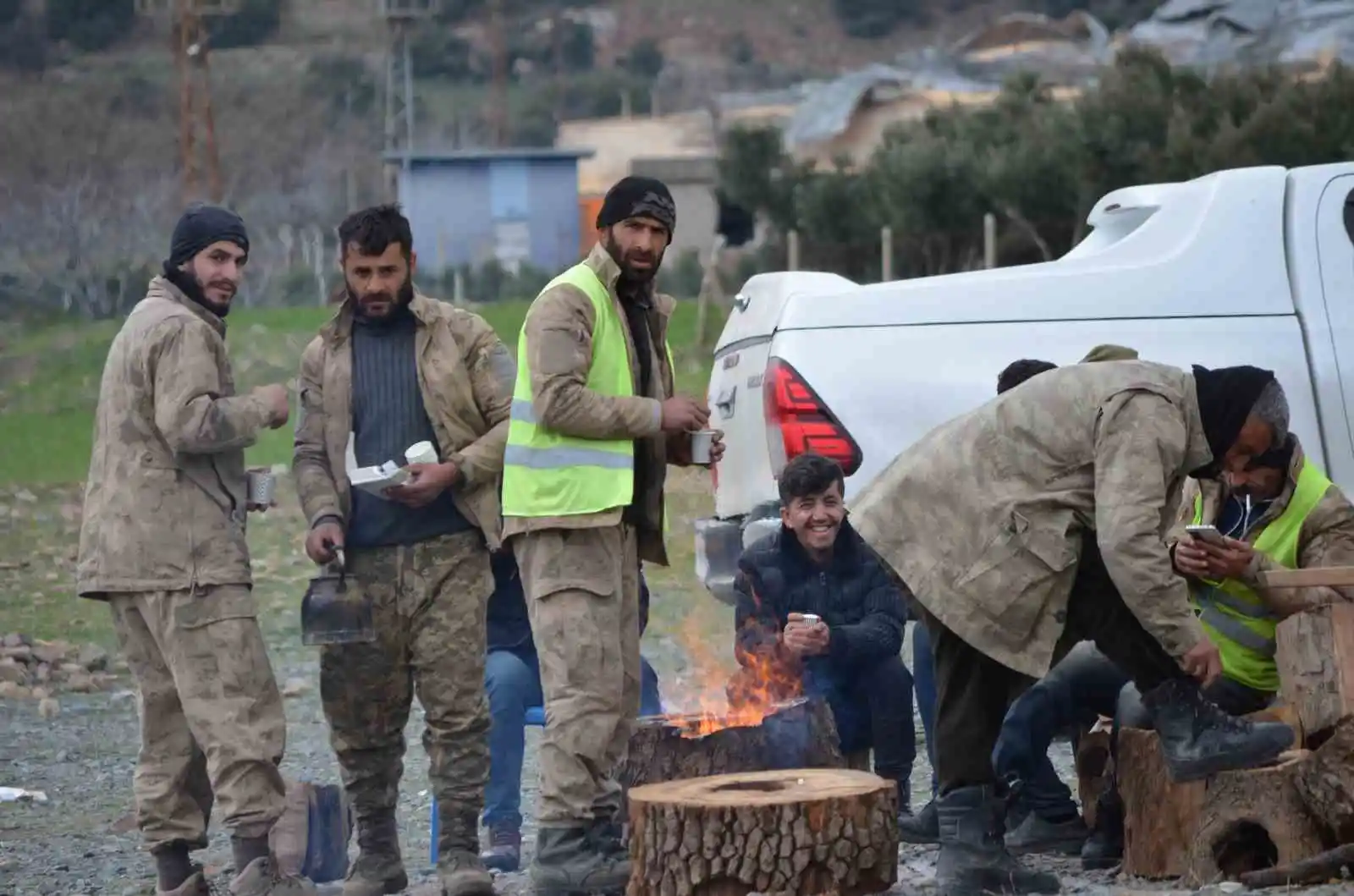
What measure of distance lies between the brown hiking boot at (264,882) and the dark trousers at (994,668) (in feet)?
6.48

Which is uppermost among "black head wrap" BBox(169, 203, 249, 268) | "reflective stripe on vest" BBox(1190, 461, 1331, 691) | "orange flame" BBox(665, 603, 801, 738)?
"black head wrap" BBox(169, 203, 249, 268)

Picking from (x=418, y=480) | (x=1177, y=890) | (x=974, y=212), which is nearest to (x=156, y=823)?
(x=418, y=480)

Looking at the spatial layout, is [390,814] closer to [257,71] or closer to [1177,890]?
[1177,890]

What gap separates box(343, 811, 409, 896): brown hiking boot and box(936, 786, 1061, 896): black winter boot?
173cm

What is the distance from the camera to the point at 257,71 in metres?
74.8

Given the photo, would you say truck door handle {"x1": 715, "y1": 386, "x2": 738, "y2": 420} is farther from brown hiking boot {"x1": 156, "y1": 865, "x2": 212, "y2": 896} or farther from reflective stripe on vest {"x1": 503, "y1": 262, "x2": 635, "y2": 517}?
brown hiking boot {"x1": 156, "y1": 865, "x2": 212, "y2": 896}

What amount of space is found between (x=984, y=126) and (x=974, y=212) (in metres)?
3.29

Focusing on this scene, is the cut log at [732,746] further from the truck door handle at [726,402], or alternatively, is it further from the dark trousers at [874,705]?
the truck door handle at [726,402]

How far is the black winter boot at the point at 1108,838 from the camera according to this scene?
6.55 meters

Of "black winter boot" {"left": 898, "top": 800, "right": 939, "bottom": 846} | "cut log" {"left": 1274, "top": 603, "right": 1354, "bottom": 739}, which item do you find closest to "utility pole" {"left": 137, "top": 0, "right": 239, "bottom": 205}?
"black winter boot" {"left": 898, "top": 800, "right": 939, "bottom": 846}

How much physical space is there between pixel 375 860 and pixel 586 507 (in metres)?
1.32

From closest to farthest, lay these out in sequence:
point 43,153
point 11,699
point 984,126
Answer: point 11,699, point 984,126, point 43,153

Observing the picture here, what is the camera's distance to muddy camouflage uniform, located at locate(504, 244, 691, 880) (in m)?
6.20

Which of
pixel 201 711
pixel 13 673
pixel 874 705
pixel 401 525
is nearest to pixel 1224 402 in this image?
pixel 874 705
